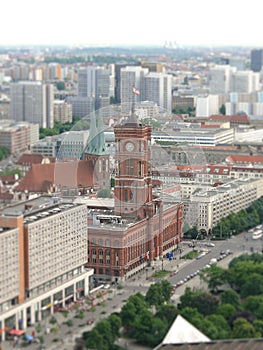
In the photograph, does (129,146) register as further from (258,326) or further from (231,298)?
(258,326)

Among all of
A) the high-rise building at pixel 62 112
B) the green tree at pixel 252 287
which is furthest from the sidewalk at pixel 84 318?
the high-rise building at pixel 62 112

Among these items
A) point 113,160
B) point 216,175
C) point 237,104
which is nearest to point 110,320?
point 113,160

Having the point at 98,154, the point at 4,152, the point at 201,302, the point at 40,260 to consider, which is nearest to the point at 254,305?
the point at 201,302

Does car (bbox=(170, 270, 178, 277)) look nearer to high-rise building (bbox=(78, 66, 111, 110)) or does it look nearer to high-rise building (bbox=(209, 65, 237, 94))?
high-rise building (bbox=(78, 66, 111, 110))

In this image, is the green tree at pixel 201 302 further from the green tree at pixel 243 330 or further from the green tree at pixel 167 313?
the green tree at pixel 243 330

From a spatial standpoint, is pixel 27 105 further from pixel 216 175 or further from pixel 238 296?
pixel 238 296

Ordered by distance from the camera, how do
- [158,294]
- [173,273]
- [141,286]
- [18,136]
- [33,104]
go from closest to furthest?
[158,294]
[141,286]
[173,273]
[18,136]
[33,104]

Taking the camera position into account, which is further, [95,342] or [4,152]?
[4,152]
